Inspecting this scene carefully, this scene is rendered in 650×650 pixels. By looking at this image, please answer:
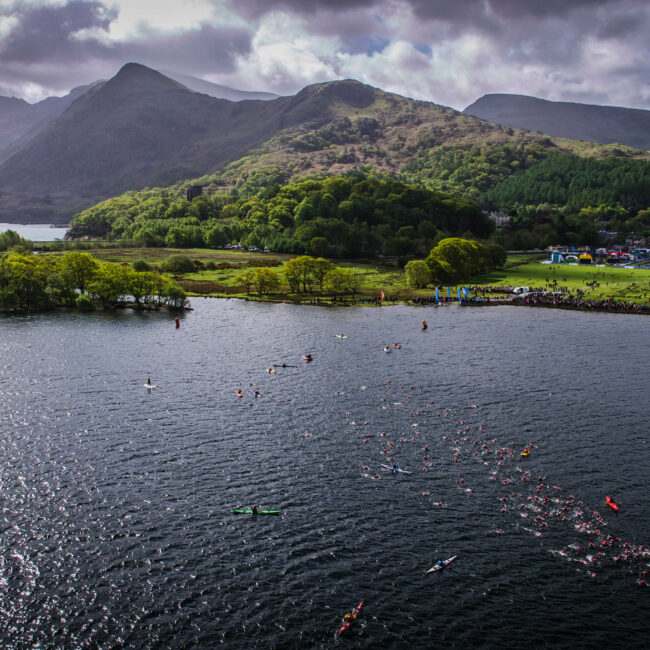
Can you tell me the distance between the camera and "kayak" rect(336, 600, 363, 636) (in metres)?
37.0

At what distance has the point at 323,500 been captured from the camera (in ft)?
169

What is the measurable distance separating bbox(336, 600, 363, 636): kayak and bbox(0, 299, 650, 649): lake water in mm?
555

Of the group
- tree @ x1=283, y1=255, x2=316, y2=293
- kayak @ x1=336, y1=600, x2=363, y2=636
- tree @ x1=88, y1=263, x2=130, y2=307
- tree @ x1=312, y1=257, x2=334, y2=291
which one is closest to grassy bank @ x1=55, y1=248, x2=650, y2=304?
tree @ x1=283, y1=255, x2=316, y2=293

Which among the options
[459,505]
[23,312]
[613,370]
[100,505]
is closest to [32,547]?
[100,505]

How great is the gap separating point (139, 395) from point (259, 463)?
28.7 m

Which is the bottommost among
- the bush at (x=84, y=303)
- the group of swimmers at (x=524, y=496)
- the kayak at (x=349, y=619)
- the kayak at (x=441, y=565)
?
the kayak at (x=349, y=619)

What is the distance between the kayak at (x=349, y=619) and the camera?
37.0m

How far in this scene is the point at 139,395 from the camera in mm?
78938

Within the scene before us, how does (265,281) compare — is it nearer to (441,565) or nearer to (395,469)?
(395,469)

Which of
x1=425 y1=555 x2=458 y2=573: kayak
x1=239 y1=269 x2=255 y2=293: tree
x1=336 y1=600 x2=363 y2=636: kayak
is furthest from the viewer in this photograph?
x1=239 y1=269 x2=255 y2=293: tree

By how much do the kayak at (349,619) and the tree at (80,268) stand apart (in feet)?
459

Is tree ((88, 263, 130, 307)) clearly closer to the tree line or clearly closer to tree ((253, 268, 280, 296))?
the tree line

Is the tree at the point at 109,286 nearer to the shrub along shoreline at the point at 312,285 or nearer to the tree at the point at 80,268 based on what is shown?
the shrub along shoreline at the point at 312,285

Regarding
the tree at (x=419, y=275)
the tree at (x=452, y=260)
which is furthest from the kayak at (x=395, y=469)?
the tree at (x=452, y=260)
